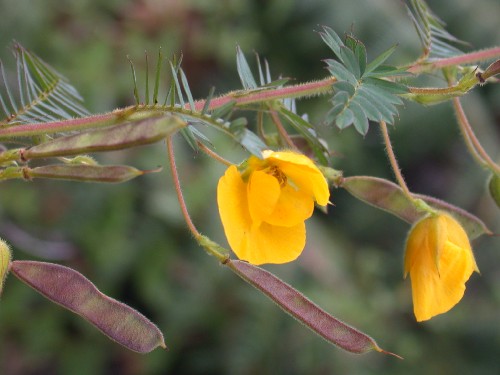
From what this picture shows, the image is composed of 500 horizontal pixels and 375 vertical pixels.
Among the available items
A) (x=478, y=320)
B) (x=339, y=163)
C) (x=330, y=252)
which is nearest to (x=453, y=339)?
(x=478, y=320)

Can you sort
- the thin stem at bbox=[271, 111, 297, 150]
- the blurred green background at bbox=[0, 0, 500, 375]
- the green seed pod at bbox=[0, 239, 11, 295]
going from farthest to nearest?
1. the blurred green background at bbox=[0, 0, 500, 375]
2. the thin stem at bbox=[271, 111, 297, 150]
3. the green seed pod at bbox=[0, 239, 11, 295]

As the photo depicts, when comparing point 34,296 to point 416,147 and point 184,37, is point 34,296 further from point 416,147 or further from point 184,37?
point 416,147

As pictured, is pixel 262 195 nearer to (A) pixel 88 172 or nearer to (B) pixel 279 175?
(B) pixel 279 175

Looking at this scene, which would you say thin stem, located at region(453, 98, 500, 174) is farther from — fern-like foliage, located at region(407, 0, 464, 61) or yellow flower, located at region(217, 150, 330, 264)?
yellow flower, located at region(217, 150, 330, 264)

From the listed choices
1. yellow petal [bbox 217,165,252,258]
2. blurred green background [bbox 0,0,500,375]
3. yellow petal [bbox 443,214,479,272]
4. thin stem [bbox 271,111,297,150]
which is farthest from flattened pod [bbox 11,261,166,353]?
blurred green background [bbox 0,0,500,375]

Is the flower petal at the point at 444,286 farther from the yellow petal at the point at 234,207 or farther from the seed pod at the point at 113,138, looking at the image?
the seed pod at the point at 113,138

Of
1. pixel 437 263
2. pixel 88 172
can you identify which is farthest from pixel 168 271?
pixel 88 172

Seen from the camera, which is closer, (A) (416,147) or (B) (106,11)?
(B) (106,11)
